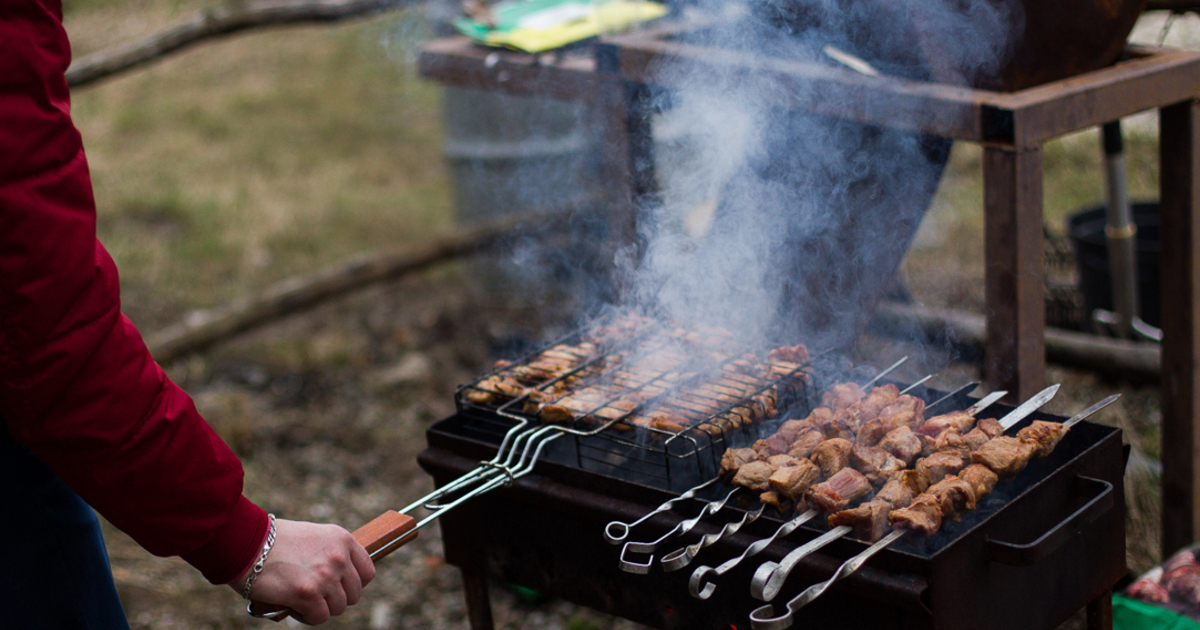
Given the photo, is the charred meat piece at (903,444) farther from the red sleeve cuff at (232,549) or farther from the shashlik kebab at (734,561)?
the red sleeve cuff at (232,549)

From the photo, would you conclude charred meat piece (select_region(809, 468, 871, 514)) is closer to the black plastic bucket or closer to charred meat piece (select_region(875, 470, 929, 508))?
charred meat piece (select_region(875, 470, 929, 508))

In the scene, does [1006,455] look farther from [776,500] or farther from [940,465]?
[776,500]

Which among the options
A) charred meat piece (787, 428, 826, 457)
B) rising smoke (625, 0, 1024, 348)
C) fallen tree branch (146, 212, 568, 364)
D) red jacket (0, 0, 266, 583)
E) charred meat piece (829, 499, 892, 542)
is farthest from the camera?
fallen tree branch (146, 212, 568, 364)

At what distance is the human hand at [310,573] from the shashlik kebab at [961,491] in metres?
0.71

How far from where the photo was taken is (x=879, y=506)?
180 centimetres

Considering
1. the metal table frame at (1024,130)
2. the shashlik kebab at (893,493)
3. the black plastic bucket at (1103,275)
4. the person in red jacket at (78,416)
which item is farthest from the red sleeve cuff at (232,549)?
the black plastic bucket at (1103,275)

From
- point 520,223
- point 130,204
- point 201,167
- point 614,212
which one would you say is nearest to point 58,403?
point 614,212

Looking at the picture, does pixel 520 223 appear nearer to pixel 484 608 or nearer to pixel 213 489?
pixel 484 608

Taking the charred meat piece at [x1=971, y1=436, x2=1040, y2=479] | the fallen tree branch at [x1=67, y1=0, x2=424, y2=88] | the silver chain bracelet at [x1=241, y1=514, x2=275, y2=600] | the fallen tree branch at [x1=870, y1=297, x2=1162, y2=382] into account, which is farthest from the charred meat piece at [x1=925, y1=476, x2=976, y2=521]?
the fallen tree branch at [x1=67, y1=0, x2=424, y2=88]

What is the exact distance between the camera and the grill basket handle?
171 cm

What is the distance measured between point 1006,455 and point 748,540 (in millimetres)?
529

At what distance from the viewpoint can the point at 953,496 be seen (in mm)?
1851

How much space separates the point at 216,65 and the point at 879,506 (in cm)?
1162

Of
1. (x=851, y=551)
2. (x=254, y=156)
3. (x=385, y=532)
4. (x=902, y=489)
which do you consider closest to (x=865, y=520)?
(x=851, y=551)
